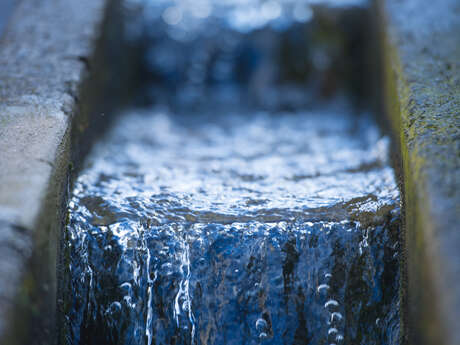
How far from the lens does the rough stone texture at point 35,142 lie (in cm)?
137

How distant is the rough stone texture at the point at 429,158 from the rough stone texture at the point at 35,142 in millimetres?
1095

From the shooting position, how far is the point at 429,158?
5.32 ft

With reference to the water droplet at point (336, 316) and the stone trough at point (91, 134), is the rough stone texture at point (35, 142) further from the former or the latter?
the water droplet at point (336, 316)

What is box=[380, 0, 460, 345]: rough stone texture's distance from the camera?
1.27 metres

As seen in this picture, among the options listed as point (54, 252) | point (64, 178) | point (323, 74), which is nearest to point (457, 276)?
point (54, 252)

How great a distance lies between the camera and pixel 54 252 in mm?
1701

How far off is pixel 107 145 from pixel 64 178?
3.09 ft

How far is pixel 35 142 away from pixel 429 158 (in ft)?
4.54

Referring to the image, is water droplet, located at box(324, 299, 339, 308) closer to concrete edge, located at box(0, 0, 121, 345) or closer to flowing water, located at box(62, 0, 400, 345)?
flowing water, located at box(62, 0, 400, 345)

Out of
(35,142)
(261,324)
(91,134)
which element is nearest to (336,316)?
(261,324)

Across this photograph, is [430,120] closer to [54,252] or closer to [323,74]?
[54,252]

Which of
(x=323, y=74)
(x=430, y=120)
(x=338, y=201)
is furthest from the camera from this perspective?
(x=323, y=74)

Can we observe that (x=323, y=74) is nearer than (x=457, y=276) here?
No

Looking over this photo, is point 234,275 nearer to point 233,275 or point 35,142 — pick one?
point 233,275
